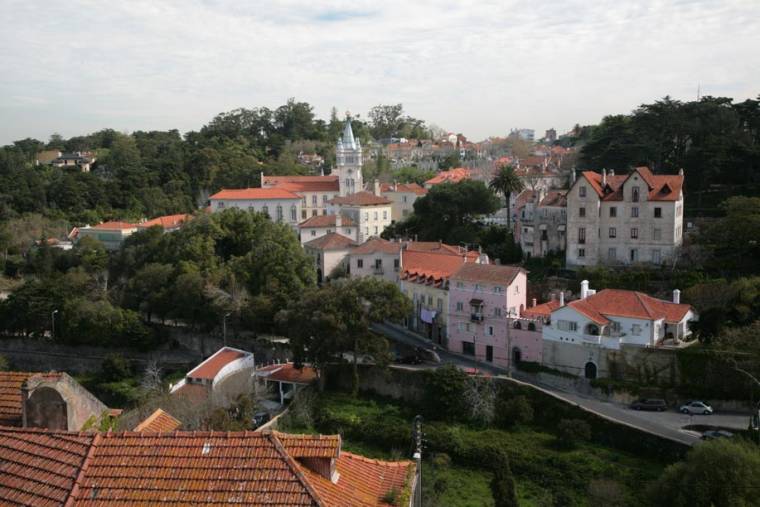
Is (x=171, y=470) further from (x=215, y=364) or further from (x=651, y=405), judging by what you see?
(x=215, y=364)

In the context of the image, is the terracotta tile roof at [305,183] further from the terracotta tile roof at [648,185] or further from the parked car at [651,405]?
the parked car at [651,405]

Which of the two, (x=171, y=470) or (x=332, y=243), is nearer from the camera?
(x=171, y=470)

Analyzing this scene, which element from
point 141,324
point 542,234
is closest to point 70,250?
point 141,324

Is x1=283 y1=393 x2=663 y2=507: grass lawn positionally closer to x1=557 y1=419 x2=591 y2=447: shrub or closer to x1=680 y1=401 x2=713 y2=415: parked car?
x1=557 y1=419 x2=591 y2=447: shrub

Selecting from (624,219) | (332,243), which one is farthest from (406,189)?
(624,219)

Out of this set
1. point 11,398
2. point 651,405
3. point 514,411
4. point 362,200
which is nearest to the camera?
point 11,398

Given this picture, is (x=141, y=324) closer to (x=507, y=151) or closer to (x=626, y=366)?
(x=626, y=366)

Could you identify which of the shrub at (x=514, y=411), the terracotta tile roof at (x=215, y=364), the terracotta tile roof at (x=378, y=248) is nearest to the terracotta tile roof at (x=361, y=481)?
the shrub at (x=514, y=411)
